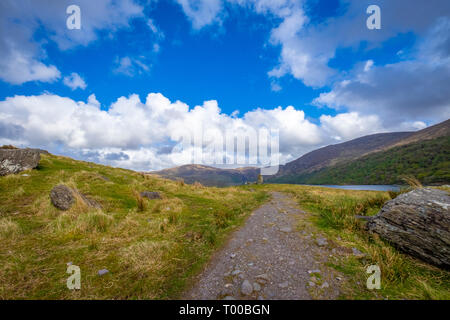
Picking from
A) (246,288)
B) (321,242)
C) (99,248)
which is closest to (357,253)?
(321,242)

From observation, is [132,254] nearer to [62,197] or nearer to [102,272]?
[102,272]

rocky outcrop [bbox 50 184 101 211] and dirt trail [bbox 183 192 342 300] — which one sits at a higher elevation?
rocky outcrop [bbox 50 184 101 211]

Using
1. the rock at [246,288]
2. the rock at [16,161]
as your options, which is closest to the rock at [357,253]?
the rock at [246,288]

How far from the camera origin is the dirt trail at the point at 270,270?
3.68 m

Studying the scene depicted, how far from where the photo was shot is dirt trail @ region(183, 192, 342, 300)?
368 cm

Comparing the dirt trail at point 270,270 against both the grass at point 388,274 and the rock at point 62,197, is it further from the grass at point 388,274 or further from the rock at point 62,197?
the rock at point 62,197

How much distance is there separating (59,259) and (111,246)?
4.06 feet

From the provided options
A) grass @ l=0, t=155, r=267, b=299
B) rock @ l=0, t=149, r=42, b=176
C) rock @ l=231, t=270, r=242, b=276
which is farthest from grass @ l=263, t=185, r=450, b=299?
rock @ l=0, t=149, r=42, b=176

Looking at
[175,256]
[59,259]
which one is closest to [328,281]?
[175,256]

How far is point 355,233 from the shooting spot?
254 inches

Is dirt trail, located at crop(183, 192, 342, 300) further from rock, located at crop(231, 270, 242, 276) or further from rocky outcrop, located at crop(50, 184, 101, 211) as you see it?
rocky outcrop, located at crop(50, 184, 101, 211)

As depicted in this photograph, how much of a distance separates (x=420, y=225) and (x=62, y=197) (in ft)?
46.4

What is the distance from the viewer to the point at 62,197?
8500 mm

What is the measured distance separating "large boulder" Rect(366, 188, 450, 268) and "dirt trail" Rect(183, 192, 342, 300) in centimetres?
210
